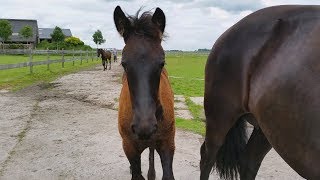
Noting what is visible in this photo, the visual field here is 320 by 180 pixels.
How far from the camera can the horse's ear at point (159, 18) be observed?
130 inches

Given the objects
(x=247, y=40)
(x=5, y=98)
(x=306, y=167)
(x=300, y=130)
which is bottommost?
(x=5, y=98)

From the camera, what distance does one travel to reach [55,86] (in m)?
13.6

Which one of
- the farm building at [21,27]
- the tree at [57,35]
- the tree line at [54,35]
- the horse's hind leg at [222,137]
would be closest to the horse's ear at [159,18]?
the horse's hind leg at [222,137]

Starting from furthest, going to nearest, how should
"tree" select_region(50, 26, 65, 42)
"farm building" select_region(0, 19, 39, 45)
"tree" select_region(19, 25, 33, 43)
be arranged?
"farm building" select_region(0, 19, 39, 45) < "tree" select_region(19, 25, 33, 43) < "tree" select_region(50, 26, 65, 42)

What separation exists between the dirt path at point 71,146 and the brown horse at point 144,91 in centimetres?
107

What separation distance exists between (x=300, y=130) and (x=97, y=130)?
196 inches

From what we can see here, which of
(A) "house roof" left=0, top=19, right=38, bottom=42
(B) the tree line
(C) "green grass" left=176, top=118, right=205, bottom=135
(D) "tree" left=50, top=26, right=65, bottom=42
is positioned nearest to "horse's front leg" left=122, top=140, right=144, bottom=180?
(C) "green grass" left=176, top=118, right=205, bottom=135

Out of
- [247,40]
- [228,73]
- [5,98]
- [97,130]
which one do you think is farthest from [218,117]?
[5,98]

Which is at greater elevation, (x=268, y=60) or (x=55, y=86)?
(x=268, y=60)

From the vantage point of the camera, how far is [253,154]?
144 inches

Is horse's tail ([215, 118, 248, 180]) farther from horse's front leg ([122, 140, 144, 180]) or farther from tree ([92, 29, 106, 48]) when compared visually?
tree ([92, 29, 106, 48])

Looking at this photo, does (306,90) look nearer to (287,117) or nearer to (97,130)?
(287,117)

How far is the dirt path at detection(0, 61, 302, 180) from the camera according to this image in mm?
4789

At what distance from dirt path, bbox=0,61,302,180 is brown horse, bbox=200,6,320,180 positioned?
1.19m
